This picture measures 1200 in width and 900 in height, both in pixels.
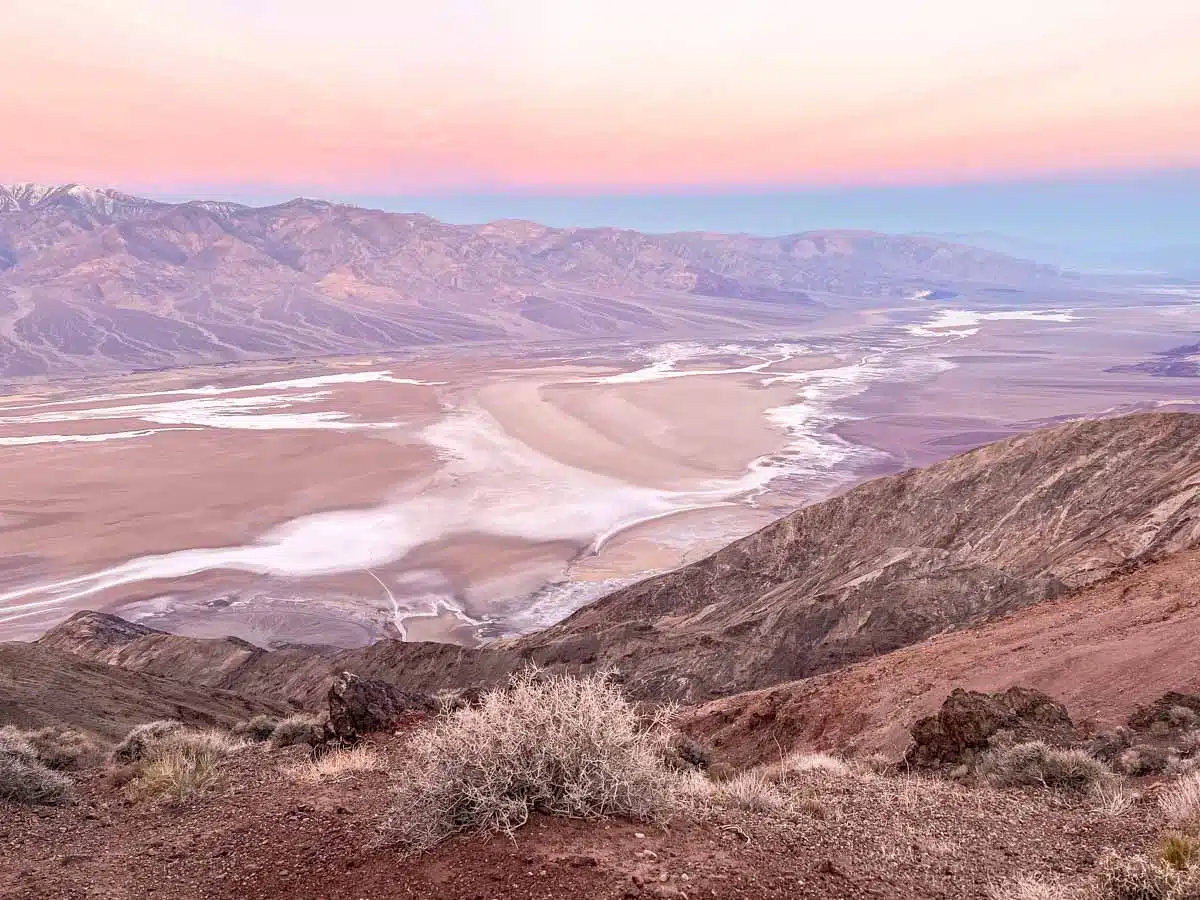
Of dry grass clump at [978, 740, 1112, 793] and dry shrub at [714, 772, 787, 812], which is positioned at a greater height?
dry shrub at [714, 772, 787, 812]

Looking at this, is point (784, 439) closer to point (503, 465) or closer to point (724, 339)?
point (503, 465)

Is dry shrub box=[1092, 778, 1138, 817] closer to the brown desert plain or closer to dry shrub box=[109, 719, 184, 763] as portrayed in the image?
dry shrub box=[109, 719, 184, 763]

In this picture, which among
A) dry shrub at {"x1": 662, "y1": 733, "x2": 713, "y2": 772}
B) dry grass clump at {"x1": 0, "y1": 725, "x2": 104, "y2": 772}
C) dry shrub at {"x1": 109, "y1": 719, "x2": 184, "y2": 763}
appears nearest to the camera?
dry shrub at {"x1": 662, "y1": 733, "x2": 713, "y2": 772}

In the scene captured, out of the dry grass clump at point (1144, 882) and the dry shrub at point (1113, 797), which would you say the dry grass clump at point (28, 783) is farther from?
the dry shrub at point (1113, 797)

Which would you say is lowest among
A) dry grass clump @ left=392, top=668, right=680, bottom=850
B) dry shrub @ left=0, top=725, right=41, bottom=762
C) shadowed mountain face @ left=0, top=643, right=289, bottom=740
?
shadowed mountain face @ left=0, top=643, right=289, bottom=740

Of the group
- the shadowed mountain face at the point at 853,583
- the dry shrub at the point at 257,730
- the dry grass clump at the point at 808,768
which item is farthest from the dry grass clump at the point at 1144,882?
the dry shrub at the point at 257,730

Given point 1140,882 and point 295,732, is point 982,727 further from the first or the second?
point 295,732

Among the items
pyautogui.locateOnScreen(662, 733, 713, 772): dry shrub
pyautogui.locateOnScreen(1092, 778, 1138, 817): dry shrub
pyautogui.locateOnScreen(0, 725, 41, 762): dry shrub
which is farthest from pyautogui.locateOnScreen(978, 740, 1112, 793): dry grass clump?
pyautogui.locateOnScreen(0, 725, 41, 762): dry shrub

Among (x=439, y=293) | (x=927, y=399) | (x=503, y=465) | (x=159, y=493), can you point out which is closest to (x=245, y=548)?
(x=159, y=493)
